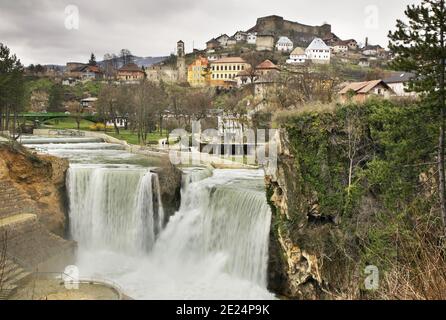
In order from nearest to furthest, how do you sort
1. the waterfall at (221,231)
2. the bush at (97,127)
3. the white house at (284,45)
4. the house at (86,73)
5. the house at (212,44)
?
the waterfall at (221,231) < the bush at (97,127) < the house at (86,73) < the white house at (284,45) < the house at (212,44)

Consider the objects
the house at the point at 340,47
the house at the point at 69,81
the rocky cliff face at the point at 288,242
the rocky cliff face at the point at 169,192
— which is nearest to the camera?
the rocky cliff face at the point at 288,242

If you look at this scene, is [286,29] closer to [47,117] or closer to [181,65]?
[181,65]

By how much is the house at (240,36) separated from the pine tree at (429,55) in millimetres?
119943

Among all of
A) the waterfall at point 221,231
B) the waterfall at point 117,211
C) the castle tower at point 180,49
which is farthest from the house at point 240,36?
the waterfall at point 117,211

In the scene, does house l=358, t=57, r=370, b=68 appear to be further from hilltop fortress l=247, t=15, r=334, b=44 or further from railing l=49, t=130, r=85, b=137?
railing l=49, t=130, r=85, b=137

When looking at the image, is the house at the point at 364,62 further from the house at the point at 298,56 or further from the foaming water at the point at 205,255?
the foaming water at the point at 205,255

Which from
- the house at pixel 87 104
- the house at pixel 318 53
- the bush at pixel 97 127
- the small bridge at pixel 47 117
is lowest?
the bush at pixel 97 127

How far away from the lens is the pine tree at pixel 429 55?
500 inches

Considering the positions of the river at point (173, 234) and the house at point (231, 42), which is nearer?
the river at point (173, 234)

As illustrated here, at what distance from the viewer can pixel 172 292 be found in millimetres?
17984

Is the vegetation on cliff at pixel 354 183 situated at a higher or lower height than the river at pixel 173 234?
higher

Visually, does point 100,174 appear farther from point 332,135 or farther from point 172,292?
point 332,135

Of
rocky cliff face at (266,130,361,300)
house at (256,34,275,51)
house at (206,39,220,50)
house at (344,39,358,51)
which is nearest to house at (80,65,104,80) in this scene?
house at (206,39,220,50)
